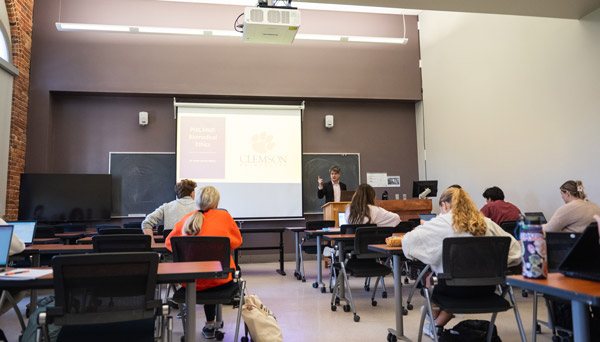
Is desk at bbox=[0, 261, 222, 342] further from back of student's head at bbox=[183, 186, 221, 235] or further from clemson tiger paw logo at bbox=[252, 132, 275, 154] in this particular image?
clemson tiger paw logo at bbox=[252, 132, 275, 154]

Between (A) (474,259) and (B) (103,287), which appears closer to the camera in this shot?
(B) (103,287)

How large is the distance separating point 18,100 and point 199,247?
5.87 meters

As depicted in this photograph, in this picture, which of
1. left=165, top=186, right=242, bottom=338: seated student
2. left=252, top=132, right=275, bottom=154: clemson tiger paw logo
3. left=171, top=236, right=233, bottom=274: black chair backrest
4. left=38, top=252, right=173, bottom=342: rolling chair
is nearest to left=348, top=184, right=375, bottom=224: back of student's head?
left=165, top=186, right=242, bottom=338: seated student

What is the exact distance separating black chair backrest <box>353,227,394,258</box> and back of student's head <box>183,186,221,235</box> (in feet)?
4.68

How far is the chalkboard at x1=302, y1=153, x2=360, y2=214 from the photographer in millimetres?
7789

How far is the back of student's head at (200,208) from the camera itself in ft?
9.61

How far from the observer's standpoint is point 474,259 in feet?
7.70

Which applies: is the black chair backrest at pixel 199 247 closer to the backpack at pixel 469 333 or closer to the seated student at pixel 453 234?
the seated student at pixel 453 234

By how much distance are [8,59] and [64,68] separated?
32.3 inches

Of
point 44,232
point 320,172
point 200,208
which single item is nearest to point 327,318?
point 200,208

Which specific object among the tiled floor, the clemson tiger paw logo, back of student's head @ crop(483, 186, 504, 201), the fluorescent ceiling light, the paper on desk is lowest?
the tiled floor

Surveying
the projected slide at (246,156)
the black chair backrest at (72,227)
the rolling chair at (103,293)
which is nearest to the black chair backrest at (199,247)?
the rolling chair at (103,293)

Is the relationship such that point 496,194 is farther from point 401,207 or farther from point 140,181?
point 140,181

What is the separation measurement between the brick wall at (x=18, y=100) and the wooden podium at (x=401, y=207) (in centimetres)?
514
